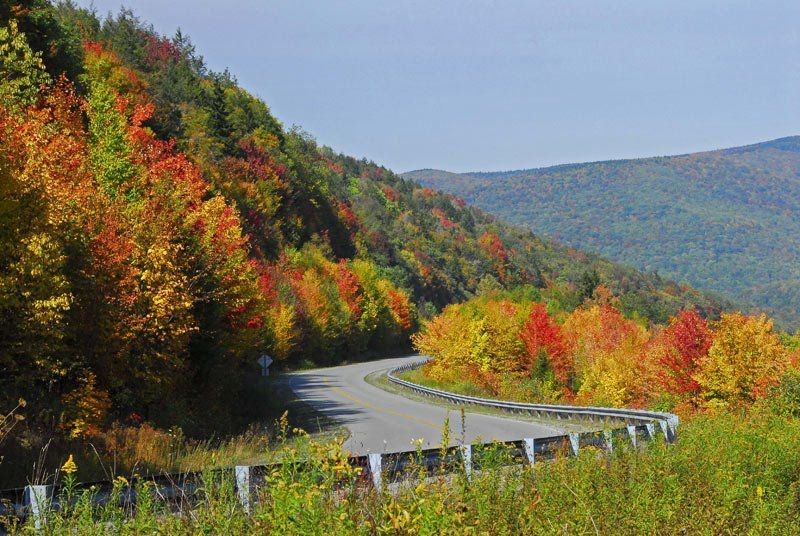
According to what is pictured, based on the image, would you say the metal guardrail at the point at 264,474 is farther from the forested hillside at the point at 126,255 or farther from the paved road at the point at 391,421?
the forested hillside at the point at 126,255

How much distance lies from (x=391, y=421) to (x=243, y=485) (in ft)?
70.7

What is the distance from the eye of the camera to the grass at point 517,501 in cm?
649

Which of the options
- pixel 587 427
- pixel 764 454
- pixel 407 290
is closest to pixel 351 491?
pixel 764 454

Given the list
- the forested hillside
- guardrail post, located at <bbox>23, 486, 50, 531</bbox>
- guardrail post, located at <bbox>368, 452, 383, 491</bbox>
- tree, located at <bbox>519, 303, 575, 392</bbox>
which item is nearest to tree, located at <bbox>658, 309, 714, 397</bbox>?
tree, located at <bbox>519, 303, 575, 392</bbox>

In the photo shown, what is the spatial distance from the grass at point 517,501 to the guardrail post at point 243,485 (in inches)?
7.6

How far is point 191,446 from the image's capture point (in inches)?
767

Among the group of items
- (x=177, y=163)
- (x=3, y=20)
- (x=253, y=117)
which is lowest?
(x=177, y=163)

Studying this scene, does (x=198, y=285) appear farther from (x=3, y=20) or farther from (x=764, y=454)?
(x=3, y=20)

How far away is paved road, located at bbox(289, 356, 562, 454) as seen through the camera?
23156 millimetres

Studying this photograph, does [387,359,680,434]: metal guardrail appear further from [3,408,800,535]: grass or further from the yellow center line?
[3,408,800,535]: grass

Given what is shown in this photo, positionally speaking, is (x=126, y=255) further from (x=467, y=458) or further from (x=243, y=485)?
(x=243, y=485)

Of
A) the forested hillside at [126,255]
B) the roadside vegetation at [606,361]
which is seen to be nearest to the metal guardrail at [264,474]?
the forested hillside at [126,255]

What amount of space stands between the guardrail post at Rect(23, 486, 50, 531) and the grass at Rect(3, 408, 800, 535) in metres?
0.11

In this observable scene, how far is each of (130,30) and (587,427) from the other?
79.9 m
